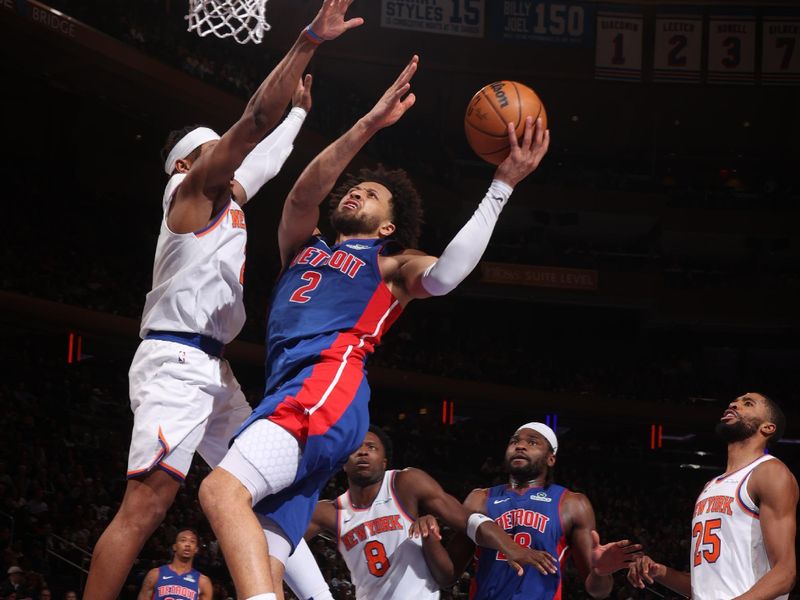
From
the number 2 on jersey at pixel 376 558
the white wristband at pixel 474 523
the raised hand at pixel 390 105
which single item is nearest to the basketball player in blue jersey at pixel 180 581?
the number 2 on jersey at pixel 376 558

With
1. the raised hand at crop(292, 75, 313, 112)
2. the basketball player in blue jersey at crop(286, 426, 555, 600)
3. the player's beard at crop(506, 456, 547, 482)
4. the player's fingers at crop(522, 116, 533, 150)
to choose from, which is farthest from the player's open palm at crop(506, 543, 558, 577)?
the raised hand at crop(292, 75, 313, 112)

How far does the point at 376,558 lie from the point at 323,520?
0.42 meters

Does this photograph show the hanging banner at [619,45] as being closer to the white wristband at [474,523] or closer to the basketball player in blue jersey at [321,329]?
the white wristband at [474,523]

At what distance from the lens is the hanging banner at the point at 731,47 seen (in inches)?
933

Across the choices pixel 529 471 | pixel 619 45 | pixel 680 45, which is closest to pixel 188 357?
pixel 529 471

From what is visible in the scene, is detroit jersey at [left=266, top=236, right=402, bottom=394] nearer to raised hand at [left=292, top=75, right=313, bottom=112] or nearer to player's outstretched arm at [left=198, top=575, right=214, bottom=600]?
raised hand at [left=292, top=75, right=313, bottom=112]

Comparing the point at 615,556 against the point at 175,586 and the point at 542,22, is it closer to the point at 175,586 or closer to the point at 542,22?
the point at 175,586

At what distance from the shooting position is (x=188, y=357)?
4.26 m

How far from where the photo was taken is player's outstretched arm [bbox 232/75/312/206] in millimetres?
4977

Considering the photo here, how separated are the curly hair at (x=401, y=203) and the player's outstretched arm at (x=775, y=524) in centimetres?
235

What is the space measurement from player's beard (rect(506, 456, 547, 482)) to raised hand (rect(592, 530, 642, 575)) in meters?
0.74

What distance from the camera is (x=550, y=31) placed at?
24031 mm

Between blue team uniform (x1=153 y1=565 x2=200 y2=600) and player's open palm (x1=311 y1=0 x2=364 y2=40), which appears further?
blue team uniform (x1=153 y1=565 x2=200 y2=600)

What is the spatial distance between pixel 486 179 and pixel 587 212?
119 inches
